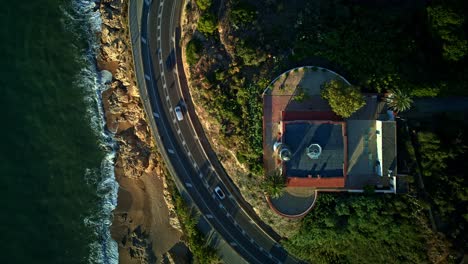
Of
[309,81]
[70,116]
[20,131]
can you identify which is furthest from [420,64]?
[20,131]

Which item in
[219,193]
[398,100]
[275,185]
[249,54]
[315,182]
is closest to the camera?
[275,185]

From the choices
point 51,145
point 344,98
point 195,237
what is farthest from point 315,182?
point 51,145

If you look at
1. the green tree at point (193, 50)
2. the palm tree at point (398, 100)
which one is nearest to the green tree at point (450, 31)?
the palm tree at point (398, 100)

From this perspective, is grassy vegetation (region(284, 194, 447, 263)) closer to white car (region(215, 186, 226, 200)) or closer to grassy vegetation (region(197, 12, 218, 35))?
white car (region(215, 186, 226, 200))

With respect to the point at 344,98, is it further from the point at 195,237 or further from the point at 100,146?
the point at 100,146

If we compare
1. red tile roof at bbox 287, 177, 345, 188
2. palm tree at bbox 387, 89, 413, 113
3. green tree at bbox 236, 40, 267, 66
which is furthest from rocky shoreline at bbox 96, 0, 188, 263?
palm tree at bbox 387, 89, 413, 113
